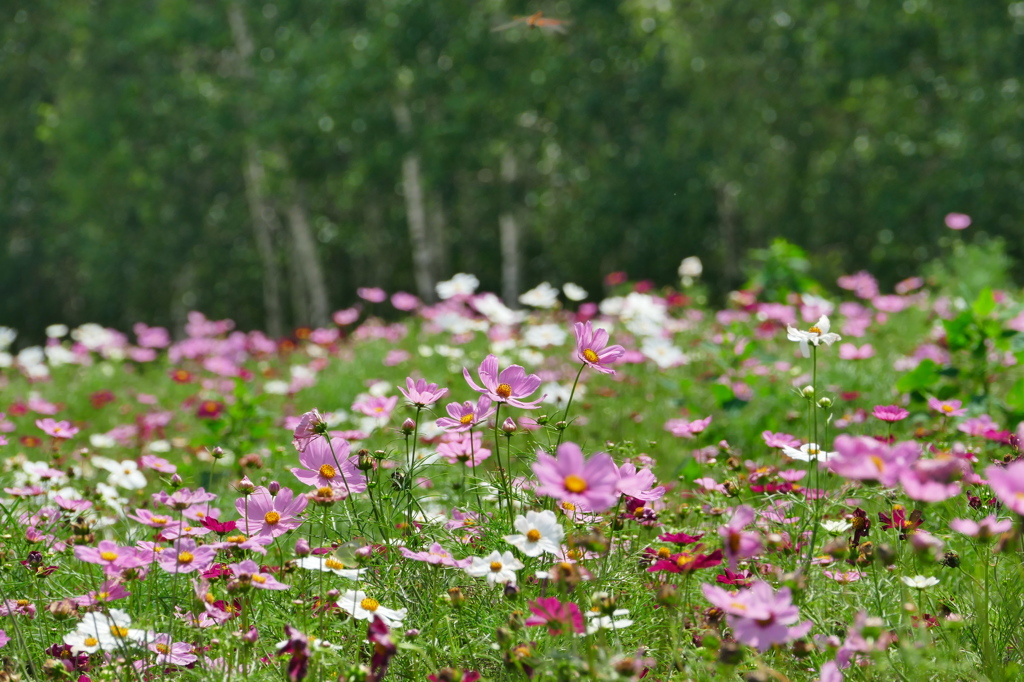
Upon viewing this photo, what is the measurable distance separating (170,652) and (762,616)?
92 cm

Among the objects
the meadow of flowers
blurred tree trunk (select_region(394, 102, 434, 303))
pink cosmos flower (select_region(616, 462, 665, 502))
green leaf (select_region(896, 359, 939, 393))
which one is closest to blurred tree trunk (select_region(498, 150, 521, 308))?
blurred tree trunk (select_region(394, 102, 434, 303))

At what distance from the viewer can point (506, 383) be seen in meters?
1.42

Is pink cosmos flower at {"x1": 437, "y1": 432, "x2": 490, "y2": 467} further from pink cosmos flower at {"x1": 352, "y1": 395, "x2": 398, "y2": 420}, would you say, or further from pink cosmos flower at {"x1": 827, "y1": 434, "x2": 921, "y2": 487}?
pink cosmos flower at {"x1": 827, "y1": 434, "x2": 921, "y2": 487}

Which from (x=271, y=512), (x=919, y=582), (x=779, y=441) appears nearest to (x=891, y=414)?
(x=779, y=441)

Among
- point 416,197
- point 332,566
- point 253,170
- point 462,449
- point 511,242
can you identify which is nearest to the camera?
point 332,566

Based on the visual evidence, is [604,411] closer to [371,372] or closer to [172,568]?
[371,372]

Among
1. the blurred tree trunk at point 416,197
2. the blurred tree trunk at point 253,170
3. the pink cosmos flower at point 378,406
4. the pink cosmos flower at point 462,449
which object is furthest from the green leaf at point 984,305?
the blurred tree trunk at point 253,170

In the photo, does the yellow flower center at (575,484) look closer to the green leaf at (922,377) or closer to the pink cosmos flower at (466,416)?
the pink cosmos flower at (466,416)

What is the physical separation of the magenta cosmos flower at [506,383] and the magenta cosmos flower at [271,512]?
0.40 metres

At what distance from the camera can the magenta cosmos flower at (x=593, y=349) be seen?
4.50ft

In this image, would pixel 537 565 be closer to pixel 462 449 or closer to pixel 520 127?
pixel 462 449

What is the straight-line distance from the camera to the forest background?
472 inches

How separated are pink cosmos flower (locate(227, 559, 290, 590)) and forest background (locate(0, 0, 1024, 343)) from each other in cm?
1086

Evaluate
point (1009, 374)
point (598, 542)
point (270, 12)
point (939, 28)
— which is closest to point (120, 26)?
point (270, 12)
